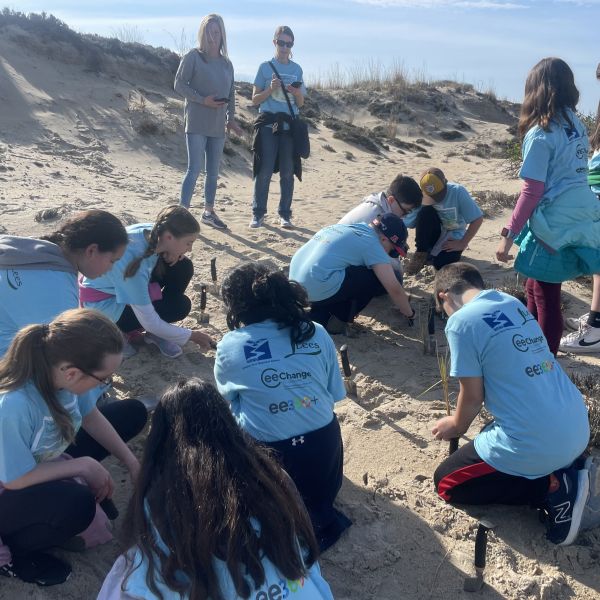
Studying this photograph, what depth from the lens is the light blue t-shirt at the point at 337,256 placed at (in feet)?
14.4

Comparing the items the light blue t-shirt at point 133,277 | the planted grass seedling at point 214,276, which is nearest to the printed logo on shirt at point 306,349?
the light blue t-shirt at point 133,277

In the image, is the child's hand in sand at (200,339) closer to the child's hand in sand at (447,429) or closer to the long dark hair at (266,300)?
the long dark hair at (266,300)

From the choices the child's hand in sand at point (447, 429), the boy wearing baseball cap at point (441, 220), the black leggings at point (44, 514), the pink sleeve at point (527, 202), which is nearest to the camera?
the black leggings at point (44, 514)

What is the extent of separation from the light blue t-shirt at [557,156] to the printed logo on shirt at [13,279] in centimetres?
275

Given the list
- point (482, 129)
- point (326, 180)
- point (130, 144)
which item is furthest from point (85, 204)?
point (482, 129)

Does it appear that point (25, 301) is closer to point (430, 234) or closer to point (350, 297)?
point (350, 297)

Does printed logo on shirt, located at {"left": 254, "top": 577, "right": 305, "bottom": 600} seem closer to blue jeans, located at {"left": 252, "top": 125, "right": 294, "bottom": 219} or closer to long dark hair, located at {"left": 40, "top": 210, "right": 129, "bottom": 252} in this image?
long dark hair, located at {"left": 40, "top": 210, "right": 129, "bottom": 252}

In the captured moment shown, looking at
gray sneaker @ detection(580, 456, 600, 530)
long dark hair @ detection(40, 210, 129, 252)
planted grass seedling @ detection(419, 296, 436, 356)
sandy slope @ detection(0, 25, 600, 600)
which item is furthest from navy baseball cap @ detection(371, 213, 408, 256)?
gray sneaker @ detection(580, 456, 600, 530)

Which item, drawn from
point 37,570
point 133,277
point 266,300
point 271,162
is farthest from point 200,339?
point 271,162

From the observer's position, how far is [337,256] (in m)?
4.40

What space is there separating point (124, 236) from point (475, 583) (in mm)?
2180

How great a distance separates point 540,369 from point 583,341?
2.00 metres

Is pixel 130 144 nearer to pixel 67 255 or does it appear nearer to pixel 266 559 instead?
pixel 67 255

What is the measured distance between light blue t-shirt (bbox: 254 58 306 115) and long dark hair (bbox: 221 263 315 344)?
13.5 feet
